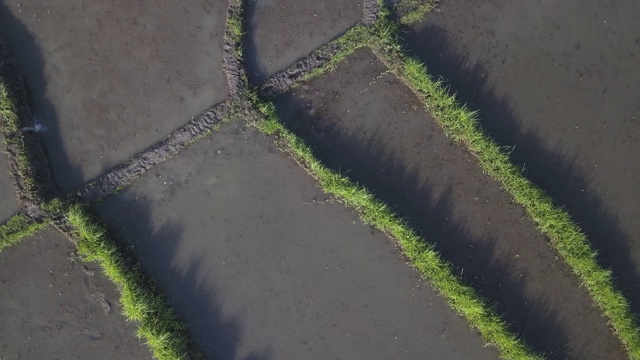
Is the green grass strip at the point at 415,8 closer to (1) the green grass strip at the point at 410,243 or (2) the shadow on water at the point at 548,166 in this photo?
(2) the shadow on water at the point at 548,166

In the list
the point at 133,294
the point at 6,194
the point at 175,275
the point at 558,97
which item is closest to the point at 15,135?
the point at 6,194

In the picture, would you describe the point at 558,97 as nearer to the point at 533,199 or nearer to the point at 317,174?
the point at 533,199

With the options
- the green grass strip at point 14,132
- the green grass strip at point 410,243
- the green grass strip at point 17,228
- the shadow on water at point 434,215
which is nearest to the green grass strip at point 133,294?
the green grass strip at point 17,228

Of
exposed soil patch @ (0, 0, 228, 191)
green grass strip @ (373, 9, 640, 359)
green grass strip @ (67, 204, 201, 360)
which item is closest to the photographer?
green grass strip @ (67, 204, 201, 360)

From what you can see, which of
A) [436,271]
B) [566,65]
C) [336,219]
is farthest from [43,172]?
[566,65]

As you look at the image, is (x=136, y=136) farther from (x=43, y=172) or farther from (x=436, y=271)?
(x=436, y=271)

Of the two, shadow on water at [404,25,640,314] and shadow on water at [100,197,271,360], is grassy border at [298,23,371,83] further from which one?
shadow on water at [100,197,271,360]

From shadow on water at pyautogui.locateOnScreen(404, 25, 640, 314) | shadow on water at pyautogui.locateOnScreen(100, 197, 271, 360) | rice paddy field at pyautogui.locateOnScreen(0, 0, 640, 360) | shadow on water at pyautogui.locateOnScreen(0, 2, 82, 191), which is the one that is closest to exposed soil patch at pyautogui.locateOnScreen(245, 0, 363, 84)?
rice paddy field at pyautogui.locateOnScreen(0, 0, 640, 360)
